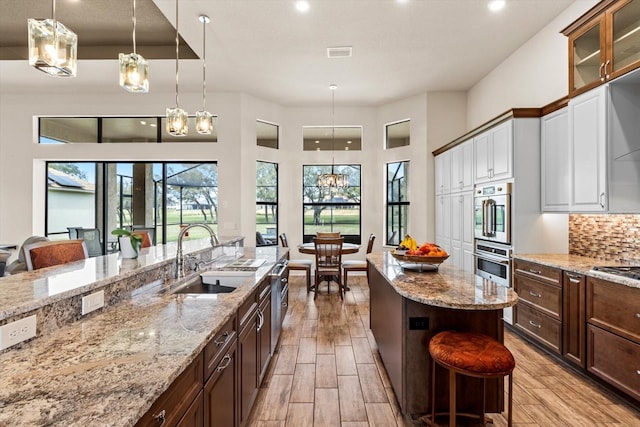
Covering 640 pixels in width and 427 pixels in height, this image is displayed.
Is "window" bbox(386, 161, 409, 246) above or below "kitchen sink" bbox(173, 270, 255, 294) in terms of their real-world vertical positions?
above

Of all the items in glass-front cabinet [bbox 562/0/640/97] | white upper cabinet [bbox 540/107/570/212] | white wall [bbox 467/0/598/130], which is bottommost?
white upper cabinet [bbox 540/107/570/212]

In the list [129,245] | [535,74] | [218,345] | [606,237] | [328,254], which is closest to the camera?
[218,345]

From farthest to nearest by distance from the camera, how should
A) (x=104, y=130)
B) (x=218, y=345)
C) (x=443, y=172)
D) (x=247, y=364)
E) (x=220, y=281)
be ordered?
(x=104, y=130) → (x=443, y=172) → (x=220, y=281) → (x=247, y=364) → (x=218, y=345)

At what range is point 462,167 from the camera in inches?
189

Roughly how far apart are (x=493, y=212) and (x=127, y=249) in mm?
3785

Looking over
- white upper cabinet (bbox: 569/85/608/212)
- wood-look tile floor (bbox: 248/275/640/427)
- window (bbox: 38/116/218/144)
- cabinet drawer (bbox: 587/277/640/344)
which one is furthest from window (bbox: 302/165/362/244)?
cabinet drawer (bbox: 587/277/640/344)

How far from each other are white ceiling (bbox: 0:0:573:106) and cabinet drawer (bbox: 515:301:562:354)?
10.7 feet

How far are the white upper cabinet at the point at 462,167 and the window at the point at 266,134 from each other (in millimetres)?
3562

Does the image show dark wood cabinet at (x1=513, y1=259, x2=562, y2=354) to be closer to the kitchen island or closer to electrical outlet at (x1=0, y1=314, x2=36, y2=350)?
the kitchen island

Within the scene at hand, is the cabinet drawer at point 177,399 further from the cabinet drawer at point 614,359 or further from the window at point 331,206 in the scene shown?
the window at point 331,206

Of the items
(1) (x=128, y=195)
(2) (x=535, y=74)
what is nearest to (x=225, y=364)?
(2) (x=535, y=74)

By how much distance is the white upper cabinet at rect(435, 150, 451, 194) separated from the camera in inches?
209

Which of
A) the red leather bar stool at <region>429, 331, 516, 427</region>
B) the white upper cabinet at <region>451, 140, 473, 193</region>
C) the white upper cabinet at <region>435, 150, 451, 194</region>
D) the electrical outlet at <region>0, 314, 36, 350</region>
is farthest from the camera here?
the white upper cabinet at <region>435, 150, 451, 194</region>

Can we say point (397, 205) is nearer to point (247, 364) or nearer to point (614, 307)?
point (614, 307)
